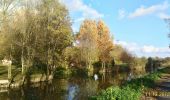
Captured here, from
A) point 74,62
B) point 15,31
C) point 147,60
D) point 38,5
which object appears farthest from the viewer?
point 147,60

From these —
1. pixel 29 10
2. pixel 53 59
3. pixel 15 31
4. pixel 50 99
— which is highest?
pixel 29 10

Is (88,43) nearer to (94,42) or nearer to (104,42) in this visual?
(94,42)

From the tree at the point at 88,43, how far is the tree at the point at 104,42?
15.6ft

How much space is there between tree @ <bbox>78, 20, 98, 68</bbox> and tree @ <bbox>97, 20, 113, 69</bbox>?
475cm

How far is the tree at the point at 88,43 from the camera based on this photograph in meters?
80.9

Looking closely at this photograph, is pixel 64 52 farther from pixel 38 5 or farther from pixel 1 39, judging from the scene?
pixel 1 39

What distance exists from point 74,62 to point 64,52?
18.1m

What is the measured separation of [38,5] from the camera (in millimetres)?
57000

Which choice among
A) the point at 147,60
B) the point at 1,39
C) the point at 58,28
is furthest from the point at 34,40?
the point at 147,60

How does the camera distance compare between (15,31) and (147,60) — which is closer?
(15,31)

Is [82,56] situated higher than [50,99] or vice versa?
[82,56]

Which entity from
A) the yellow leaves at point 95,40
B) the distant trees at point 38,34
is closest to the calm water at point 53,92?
the distant trees at point 38,34

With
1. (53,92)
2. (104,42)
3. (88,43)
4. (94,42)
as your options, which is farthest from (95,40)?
(53,92)

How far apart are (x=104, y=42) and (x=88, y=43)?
819 cm
